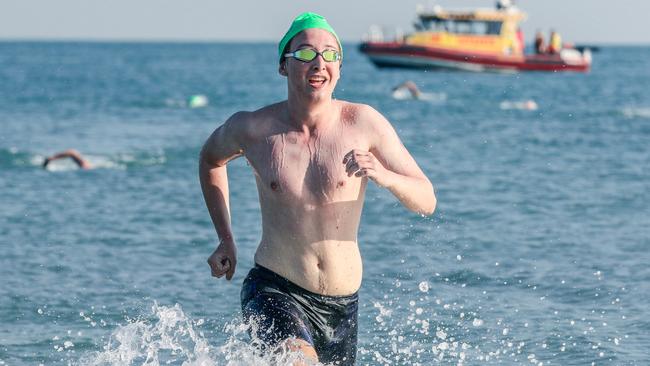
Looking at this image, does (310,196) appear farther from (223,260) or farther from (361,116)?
(223,260)

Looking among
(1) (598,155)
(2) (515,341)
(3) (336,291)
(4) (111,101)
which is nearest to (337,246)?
(3) (336,291)

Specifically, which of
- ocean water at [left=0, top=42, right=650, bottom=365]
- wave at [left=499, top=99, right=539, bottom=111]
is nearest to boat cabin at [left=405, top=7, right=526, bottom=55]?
wave at [left=499, top=99, right=539, bottom=111]

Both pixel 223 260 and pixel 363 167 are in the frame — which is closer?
pixel 363 167

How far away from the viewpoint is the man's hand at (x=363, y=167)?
14.6 ft

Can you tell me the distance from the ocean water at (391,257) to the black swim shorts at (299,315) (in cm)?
16

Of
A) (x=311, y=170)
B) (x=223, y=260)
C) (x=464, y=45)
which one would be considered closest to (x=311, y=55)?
(x=311, y=170)

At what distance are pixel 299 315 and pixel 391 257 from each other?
6078mm

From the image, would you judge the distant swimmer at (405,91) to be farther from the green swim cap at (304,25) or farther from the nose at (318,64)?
the nose at (318,64)

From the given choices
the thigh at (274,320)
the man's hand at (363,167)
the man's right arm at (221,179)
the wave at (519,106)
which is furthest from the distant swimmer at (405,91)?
the man's hand at (363,167)

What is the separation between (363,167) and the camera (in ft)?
14.6

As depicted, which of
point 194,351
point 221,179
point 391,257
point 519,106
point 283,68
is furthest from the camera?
point 519,106

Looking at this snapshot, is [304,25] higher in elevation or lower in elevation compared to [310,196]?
higher

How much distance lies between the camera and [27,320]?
8648mm

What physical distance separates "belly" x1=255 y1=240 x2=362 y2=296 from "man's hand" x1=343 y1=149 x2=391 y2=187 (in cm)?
58
